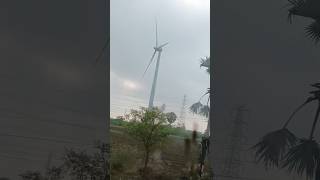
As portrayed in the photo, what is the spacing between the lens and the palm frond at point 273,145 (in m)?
7.57

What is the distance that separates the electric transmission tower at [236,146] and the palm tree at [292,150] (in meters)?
0.27

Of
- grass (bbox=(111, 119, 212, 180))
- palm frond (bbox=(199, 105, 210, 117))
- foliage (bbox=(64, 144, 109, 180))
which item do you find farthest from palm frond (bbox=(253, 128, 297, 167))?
palm frond (bbox=(199, 105, 210, 117))

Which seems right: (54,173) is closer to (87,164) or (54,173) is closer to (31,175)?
(31,175)

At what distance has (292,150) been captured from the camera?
7.65 metres

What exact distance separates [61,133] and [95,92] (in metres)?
0.76

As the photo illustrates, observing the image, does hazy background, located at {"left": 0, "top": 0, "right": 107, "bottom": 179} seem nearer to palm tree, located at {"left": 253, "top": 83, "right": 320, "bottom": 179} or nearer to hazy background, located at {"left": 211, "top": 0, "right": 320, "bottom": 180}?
hazy background, located at {"left": 211, "top": 0, "right": 320, "bottom": 180}

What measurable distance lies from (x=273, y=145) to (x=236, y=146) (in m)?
0.58

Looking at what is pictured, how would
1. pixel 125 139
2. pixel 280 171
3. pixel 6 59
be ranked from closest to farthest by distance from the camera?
pixel 6 59
pixel 280 171
pixel 125 139

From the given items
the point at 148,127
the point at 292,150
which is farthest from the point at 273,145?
the point at 148,127

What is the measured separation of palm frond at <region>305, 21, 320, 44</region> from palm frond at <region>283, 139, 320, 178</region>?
1.61 m

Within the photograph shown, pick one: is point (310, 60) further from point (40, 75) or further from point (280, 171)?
point (40, 75)

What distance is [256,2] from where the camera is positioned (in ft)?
25.2

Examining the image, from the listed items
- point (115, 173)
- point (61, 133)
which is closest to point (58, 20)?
point (61, 133)

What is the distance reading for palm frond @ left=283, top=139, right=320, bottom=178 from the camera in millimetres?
7578
